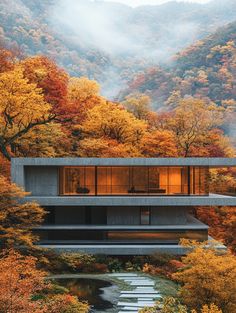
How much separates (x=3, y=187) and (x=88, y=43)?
6047 inches

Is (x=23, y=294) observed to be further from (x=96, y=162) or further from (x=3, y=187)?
(x=96, y=162)

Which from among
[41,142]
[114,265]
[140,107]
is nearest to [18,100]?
[41,142]

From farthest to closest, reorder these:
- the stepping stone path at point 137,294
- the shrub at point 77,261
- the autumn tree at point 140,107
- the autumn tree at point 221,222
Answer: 1. the autumn tree at point 140,107
2. the autumn tree at point 221,222
3. the shrub at point 77,261
4. the stepping stone path at point 137,294

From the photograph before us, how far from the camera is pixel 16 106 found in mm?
45281

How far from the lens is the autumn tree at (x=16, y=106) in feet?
147

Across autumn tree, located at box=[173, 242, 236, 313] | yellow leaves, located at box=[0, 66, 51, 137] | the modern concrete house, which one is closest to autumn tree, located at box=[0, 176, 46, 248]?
the modern concrete house

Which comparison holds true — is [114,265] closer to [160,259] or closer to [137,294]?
[160,259]

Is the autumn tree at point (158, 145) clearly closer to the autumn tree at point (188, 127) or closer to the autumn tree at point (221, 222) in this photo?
the autumn tree at point (221, 222)

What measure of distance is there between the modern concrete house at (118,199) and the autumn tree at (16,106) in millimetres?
9851

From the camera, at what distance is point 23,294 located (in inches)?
878

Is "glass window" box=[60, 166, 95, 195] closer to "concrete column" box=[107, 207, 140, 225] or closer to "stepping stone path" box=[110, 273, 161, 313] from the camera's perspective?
"concrete column" box=[107, 207, 140, 225]

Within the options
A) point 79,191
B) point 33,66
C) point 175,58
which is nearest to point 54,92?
point 33,66

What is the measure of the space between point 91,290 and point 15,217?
9836 mm

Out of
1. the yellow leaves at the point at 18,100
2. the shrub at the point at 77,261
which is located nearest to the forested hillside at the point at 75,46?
the yellow leaves at the point at 18,100
